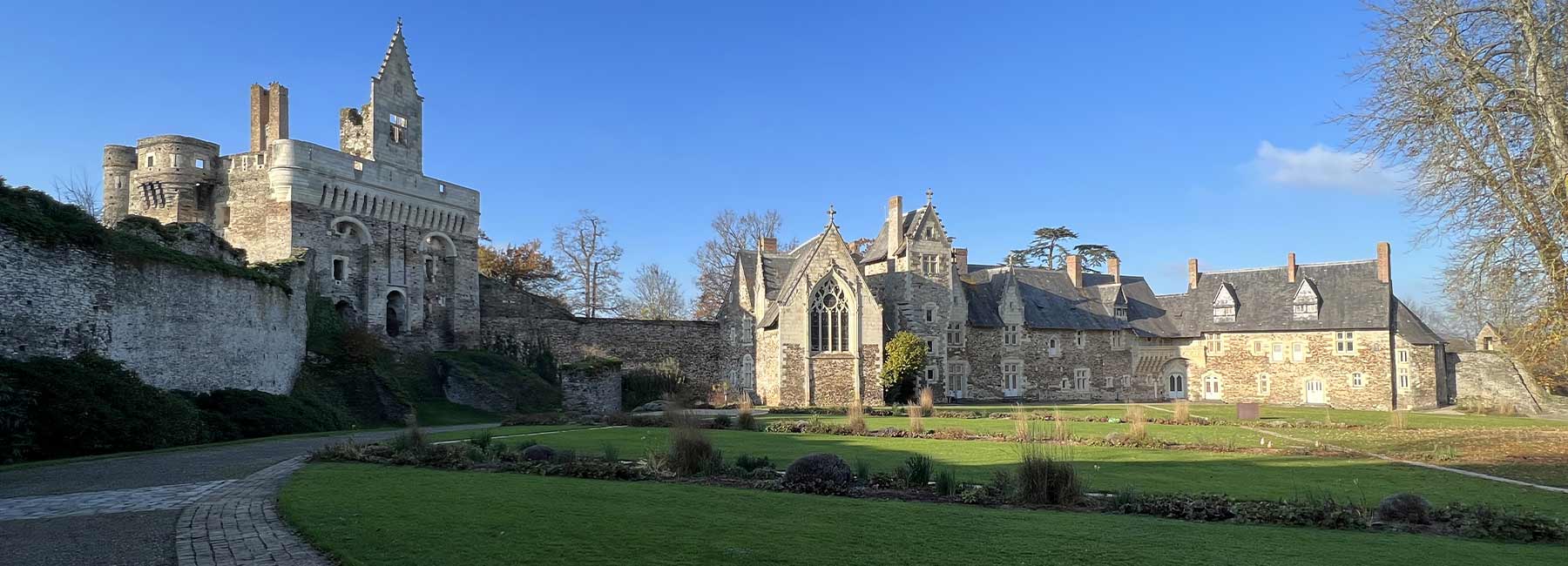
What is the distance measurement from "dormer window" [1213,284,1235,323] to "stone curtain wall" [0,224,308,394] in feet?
138

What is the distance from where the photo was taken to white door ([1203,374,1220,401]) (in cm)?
4747

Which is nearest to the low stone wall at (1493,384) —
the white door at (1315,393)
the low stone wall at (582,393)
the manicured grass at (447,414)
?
the white door at (1315,393)

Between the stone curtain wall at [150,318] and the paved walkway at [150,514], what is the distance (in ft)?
13.9

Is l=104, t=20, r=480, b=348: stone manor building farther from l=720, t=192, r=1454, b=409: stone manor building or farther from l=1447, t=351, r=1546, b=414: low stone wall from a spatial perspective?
l=1447, t=351, r=1546, b=414: low stone wall

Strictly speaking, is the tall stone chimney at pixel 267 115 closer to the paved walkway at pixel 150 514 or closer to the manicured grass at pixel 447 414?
the manicured grass at pixel 447 414

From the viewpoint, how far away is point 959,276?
4481cm

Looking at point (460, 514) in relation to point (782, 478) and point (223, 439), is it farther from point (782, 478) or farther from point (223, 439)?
point (223, 439)

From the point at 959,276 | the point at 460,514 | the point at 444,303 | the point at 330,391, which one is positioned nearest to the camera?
the point at 460,514

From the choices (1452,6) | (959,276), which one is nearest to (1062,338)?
(959,276)

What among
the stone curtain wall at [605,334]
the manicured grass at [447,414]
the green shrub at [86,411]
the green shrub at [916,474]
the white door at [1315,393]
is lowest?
the white door at [1315,393]

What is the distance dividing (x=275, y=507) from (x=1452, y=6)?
910 inches

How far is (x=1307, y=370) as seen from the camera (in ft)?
145

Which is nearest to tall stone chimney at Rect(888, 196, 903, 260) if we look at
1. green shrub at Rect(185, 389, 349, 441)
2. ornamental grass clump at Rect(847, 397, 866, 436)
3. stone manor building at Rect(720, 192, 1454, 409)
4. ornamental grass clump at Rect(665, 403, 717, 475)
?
stone manor building at Rect(720, 192, 1454, 409)

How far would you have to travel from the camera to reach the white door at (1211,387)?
47469 mm
